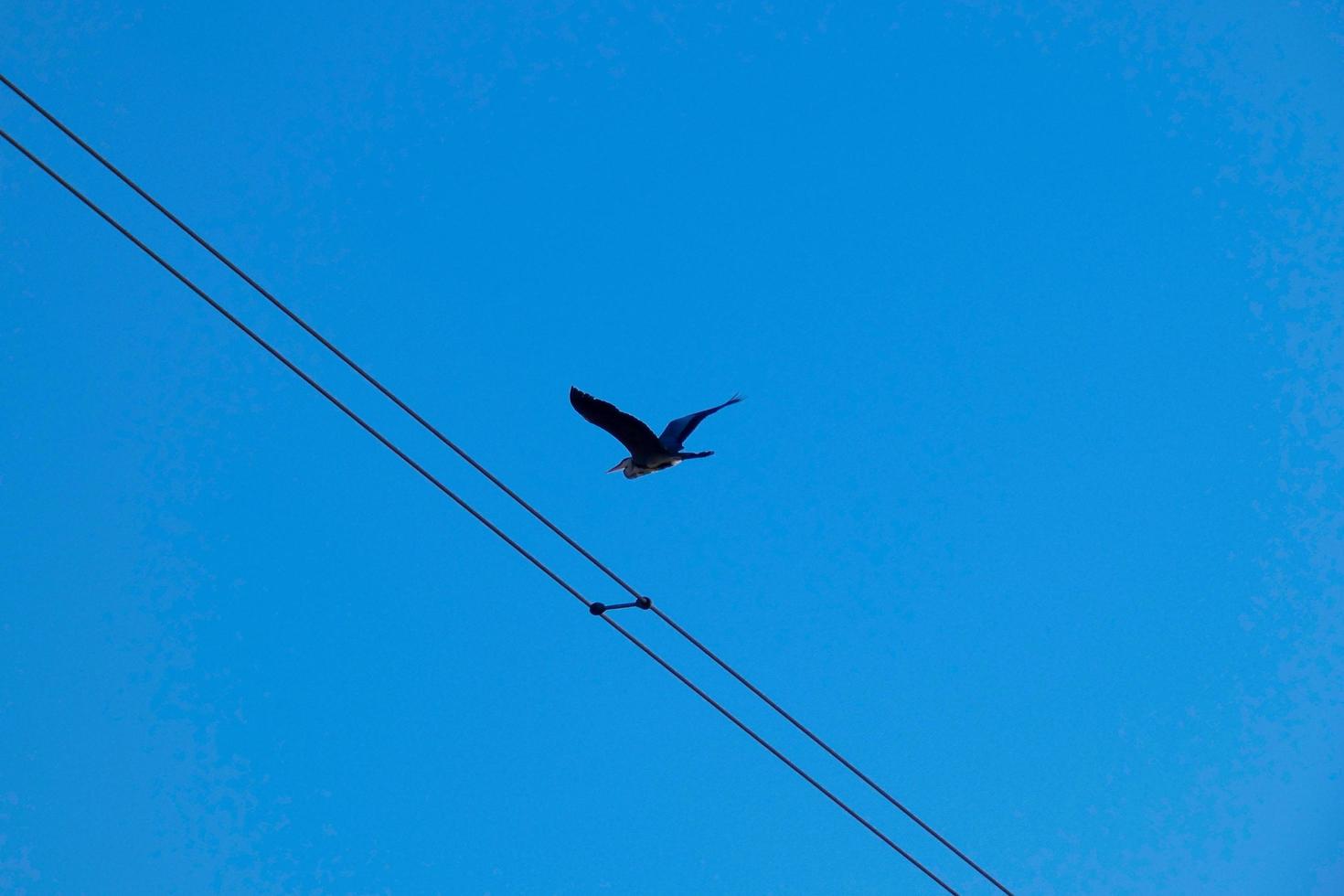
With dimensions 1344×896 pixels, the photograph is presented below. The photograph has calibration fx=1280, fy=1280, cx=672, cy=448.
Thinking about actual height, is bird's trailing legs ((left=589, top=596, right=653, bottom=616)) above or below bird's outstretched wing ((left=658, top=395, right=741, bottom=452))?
below

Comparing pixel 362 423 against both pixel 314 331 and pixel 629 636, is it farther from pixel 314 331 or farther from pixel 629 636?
pixel 629 636

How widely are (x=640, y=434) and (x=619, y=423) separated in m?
0.27

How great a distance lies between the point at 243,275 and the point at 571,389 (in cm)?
519

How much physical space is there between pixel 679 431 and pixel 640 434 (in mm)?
788

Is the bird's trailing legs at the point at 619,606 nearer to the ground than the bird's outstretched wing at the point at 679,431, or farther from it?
nearer to the ground

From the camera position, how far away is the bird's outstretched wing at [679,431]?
1448 centimetres

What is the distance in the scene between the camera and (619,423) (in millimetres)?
14062

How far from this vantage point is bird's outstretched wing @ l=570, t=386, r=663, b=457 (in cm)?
1373

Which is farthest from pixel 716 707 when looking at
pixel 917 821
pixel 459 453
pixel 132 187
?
pixel 132 187

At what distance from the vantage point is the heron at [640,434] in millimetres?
13820

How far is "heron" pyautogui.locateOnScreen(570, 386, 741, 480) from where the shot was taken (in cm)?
1382

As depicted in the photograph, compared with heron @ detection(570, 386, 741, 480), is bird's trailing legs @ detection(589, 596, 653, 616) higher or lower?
lower

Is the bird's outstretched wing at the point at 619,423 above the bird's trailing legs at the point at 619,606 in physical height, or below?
above

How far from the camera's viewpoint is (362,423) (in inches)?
369
